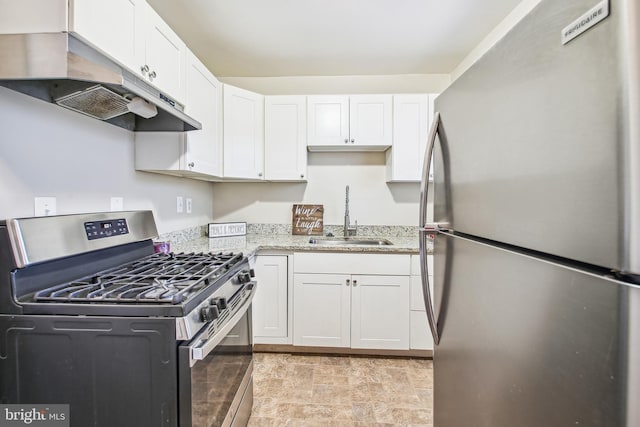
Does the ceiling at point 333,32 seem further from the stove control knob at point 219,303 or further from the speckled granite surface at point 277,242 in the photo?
the stove control knob at point 219,303

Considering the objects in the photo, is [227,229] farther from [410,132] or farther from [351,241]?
[410,132]

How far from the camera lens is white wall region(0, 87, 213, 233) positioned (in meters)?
1.04

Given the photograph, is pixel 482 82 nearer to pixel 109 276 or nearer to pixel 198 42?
pixel 109 276

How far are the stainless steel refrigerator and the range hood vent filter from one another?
1282 millimetres

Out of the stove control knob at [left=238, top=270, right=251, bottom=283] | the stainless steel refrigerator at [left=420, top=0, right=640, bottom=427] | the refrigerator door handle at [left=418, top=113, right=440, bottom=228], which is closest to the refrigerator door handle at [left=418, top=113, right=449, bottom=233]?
the refrigerator door handle at [left=418, top=113, right=440, bottom=228]

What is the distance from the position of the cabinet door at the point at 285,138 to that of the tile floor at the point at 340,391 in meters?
1.52

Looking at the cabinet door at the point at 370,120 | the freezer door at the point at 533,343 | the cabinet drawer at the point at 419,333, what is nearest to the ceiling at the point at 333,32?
the cabinet door at the point at 370,120

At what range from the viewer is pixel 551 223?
52cm

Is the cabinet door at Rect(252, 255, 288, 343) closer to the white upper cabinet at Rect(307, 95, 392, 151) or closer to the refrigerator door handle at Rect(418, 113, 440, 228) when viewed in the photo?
the white upper cabinet at Rect(307, 95, 392, 151)

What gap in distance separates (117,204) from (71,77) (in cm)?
81

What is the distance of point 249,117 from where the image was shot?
2.45 m

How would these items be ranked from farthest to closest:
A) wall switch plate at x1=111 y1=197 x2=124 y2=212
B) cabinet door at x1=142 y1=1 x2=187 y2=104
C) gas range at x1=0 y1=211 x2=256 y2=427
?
wall switch plate at x1=111 y1=197 x2=124 y2=212 → cabinet door at x1=142 y1=1 x2=187 y2=104 → gas range at x1=0 y1=211 x2=256 y2=427

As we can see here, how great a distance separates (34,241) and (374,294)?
6.39 feet

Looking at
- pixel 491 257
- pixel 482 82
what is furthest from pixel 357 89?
pixel 491 257
